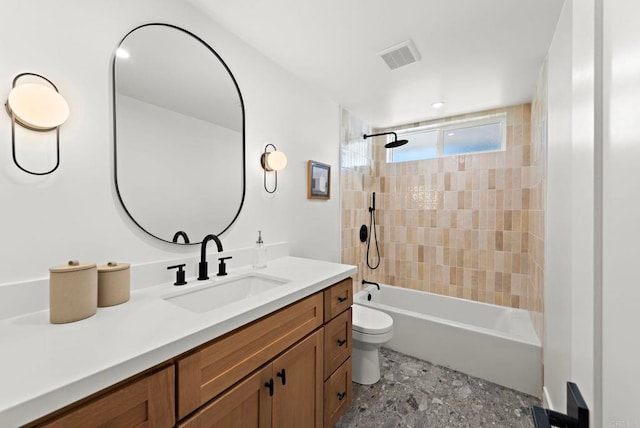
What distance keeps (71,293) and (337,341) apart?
4.02ft

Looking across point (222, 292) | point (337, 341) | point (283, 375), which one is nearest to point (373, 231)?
point (337, 341)

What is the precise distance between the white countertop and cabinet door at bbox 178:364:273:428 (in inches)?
8.7

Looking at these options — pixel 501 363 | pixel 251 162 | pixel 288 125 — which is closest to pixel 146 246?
pixel 251 162

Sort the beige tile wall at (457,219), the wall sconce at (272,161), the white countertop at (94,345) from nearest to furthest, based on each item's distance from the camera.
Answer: the white countertop at (94,345) → the wall sconce at (272,161) → the beige tile wall at (457,219)

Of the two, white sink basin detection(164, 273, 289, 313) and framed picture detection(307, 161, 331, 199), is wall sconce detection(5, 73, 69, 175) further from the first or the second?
framed picture detection(307, 161, 331, 199)

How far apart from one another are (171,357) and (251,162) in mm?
1270

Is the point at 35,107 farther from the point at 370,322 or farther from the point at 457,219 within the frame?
the point at 457,219

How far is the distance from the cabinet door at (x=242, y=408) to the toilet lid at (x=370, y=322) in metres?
1.05

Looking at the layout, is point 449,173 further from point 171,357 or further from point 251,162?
point 171,357

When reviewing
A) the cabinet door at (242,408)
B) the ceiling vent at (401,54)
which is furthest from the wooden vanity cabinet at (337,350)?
the ceiling vent at (401,54)

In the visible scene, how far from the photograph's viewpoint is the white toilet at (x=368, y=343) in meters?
1.94

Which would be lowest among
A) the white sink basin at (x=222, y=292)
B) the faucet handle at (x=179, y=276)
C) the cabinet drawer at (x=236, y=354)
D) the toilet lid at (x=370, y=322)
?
the toilet lid at (x=370, y=322)

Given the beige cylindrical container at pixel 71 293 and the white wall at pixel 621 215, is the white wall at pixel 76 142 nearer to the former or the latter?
the beige cylindrical container at pixel 71 293

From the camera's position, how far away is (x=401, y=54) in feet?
5.98
